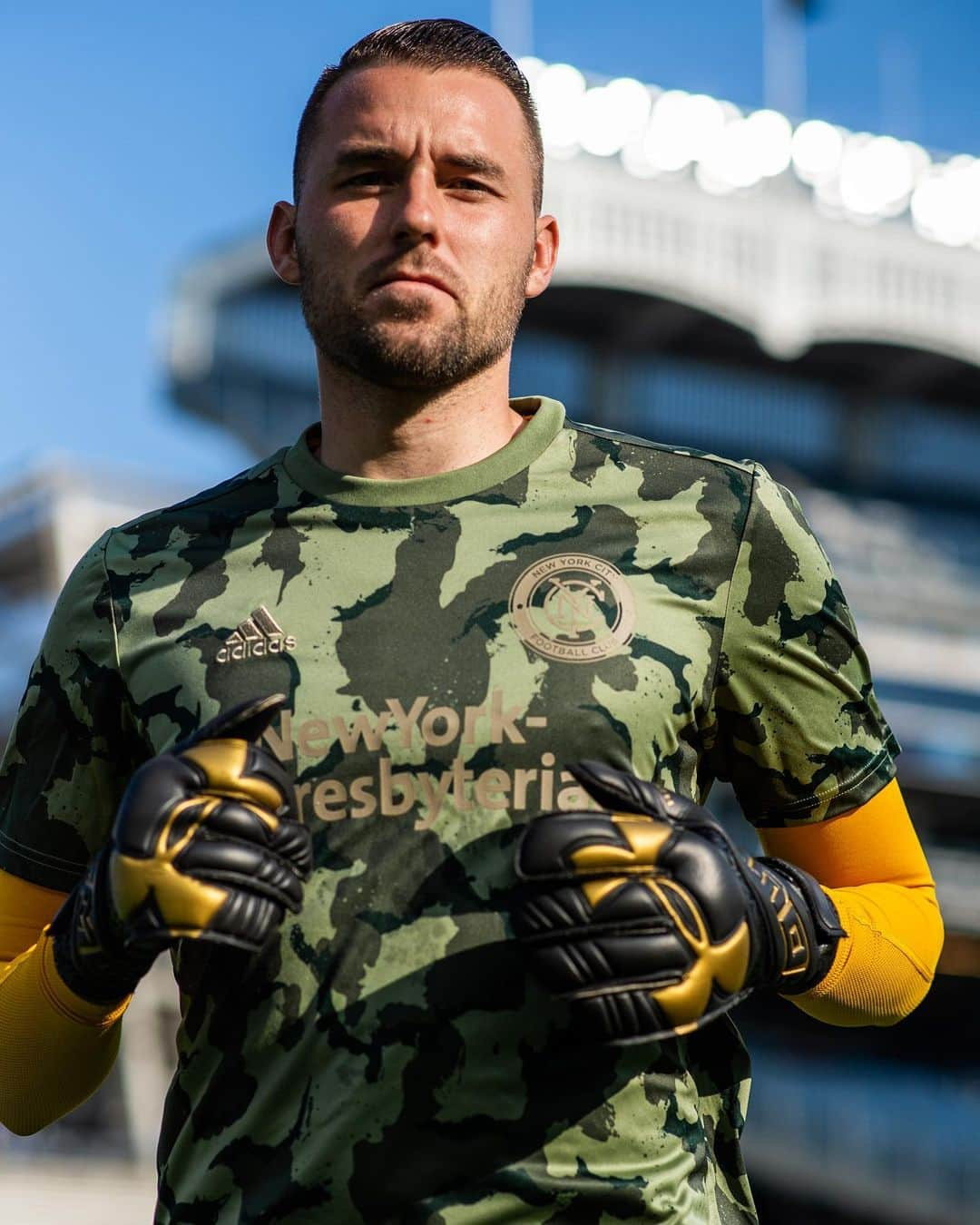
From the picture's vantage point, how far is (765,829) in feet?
9.23

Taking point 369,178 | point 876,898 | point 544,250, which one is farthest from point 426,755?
point 544,250

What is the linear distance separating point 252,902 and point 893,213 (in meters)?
40.3

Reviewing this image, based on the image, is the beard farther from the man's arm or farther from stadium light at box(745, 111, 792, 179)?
stadium light at box(745, 111, 792, 179)

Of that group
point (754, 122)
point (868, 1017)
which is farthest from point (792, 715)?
point (754, 122)

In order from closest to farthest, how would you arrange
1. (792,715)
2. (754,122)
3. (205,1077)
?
(205,1077) < (792,715) < (754,122)

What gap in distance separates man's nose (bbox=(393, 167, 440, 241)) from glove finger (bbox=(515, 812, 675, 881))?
0.90m

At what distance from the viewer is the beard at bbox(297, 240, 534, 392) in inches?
107

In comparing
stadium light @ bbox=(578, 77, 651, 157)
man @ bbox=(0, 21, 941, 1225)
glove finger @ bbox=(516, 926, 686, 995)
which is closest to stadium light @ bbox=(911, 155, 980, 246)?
stadium light @ bbox=(578, 77, 651, 157)

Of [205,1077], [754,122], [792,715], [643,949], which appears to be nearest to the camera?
[643,949]

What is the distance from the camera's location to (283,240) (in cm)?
310

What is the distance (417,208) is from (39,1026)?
1250mm

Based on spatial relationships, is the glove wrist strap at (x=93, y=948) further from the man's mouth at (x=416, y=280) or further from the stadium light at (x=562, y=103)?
the stadium light at (x=562, y=103)

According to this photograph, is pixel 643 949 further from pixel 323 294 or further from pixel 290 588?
pixel 323 294

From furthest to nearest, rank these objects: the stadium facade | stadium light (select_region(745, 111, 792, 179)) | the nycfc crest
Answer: stadium light (select_region(745, 111, 792, 179))
the stadium facade
the nycfc crest
